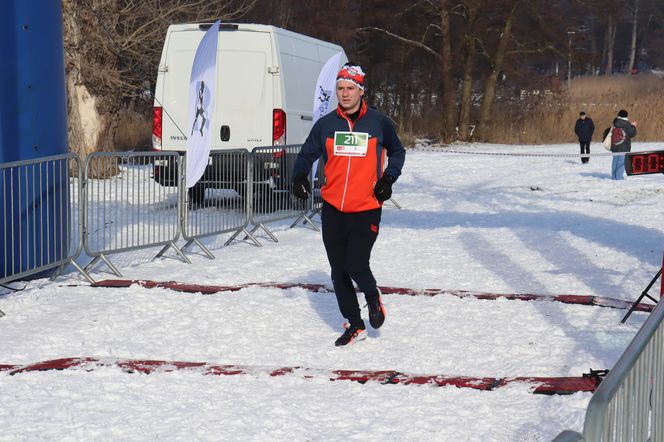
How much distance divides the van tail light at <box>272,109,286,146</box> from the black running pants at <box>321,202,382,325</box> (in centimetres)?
761

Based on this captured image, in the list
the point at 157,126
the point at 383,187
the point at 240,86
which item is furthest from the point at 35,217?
the point at 157,126

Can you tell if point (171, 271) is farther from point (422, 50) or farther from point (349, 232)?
point (422, 50)

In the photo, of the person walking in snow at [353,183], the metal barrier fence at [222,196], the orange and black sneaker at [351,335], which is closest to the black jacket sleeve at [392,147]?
the person walking in snow at [353,183]

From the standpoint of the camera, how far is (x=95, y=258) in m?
9.40

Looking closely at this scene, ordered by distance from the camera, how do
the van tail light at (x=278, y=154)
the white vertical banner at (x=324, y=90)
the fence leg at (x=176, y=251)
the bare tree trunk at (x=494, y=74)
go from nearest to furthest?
the fence leg at (x=176, y=251) < the van tail light at (x=278, y=154) < the white vertical banner at (x=324, y=90) < the bare tree trunk at (x=494, y=74)

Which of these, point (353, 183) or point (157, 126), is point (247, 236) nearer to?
point (157, 126)

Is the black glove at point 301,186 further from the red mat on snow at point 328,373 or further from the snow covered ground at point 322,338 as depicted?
the red mat on snow at point 328,373

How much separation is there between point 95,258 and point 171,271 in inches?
30.6

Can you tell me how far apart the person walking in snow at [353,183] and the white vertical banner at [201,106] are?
3812 mm

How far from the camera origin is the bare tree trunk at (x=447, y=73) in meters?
41.6

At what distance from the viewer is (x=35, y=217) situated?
28.7 ft

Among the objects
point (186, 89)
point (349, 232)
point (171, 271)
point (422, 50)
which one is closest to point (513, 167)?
point (186, 89)

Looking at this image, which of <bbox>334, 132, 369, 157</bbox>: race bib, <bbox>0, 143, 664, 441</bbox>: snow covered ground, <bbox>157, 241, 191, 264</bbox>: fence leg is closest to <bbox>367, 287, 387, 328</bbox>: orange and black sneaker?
<bbox>0, 143, 664, 441</bbox>: snow covered ground

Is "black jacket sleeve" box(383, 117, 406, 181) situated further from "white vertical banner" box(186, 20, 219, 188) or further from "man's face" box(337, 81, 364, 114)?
"white vertical banner" box(186, 20, 219, 188)
